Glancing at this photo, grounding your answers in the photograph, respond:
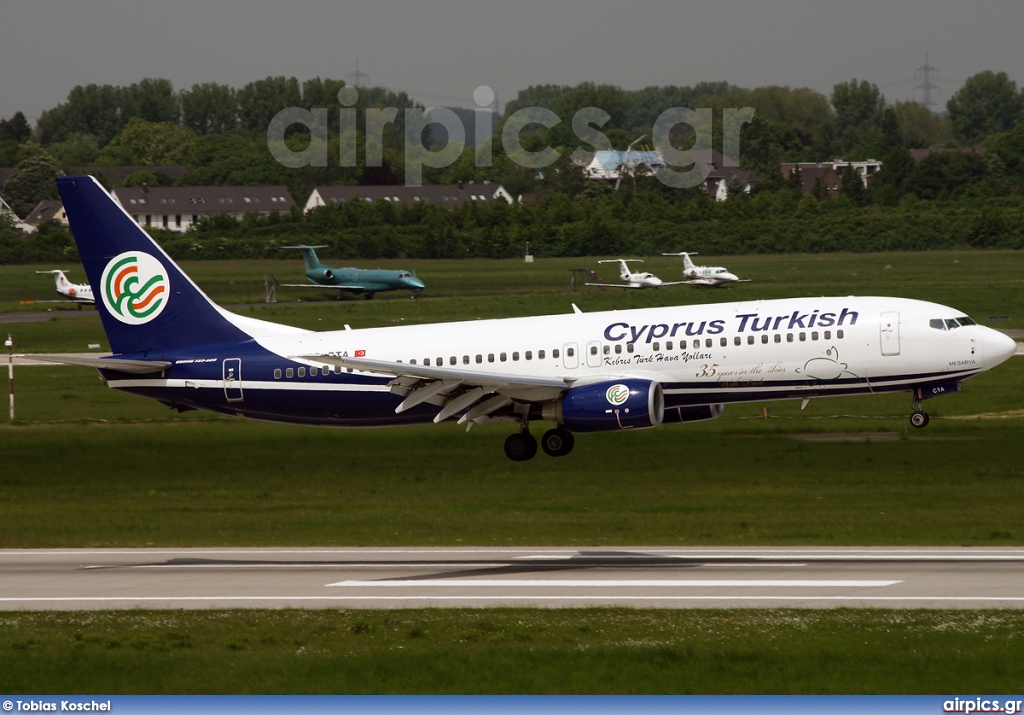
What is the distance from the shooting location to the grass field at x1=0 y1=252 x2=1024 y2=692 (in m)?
20.4

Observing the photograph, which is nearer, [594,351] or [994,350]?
[994,350]

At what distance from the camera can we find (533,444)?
45625mm

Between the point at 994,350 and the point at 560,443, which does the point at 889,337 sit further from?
the point at 560,443

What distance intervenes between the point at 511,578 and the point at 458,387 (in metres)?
14.0

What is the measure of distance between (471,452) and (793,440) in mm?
12266

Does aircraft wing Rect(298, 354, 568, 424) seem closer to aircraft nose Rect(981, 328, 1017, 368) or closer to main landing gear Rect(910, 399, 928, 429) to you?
main landing gear Rect(910, 399, 928, 429)

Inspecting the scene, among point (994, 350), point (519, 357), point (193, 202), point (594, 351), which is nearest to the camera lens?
point (994, 350)

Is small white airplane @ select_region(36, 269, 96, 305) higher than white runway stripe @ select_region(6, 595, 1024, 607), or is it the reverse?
small white airplane @ select_region(36, 269, 96, 305)

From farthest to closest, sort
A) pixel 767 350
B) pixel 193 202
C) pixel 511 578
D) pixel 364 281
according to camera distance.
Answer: pixel 193 202 < pixel 364 281 < pixel 767 350 < pixel 511 578

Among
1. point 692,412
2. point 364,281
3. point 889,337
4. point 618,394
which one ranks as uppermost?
point 889,337

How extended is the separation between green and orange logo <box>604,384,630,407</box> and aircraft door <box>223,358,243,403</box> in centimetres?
1221

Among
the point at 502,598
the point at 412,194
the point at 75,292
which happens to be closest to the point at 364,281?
the point at 75,292

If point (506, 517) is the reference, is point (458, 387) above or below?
above

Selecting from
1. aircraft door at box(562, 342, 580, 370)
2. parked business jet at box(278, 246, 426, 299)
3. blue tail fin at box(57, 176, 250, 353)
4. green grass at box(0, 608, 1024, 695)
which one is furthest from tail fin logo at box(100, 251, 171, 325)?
parked business jet at box(278, 246, 426, 299)
